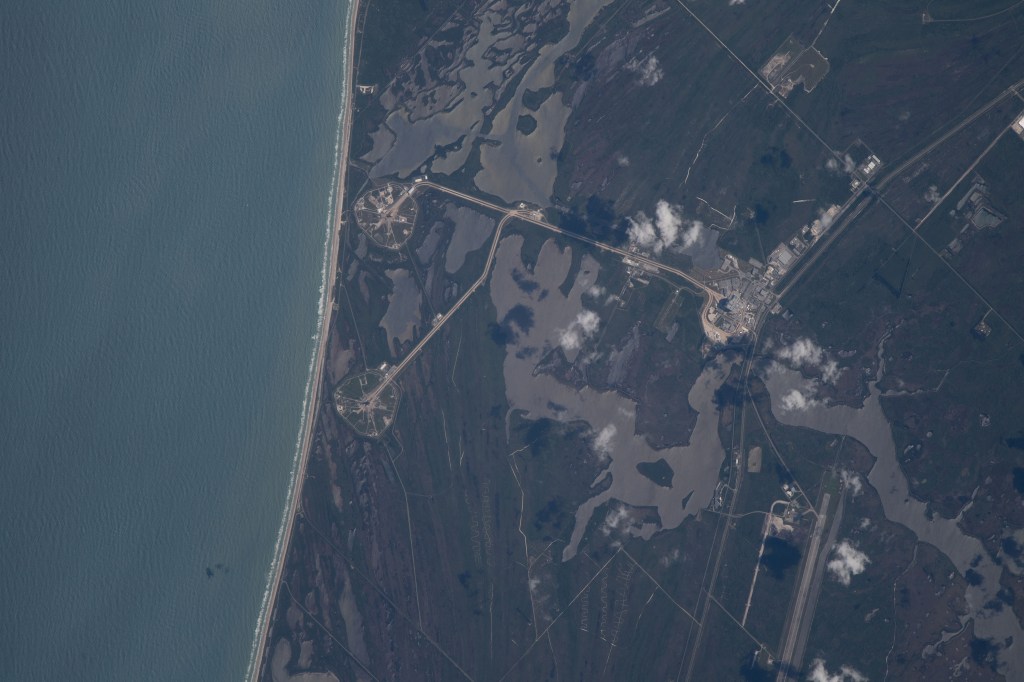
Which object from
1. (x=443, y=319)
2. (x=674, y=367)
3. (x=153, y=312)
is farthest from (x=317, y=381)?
(x=674, y=367)

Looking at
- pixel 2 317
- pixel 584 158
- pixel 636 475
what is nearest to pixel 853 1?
pixel 584 158

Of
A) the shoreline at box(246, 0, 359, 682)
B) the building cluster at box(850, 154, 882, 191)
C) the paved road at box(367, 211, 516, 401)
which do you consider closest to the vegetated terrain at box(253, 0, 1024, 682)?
the paved road at box(367, 211, 516, 401)

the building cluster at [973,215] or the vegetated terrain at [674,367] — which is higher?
the building cluster at [973,215]

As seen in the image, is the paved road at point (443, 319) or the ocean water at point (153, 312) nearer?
the ocean water at point (153, 312)

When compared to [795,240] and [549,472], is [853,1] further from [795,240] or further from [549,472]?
[549,472]

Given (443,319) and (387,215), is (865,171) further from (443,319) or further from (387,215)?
(387,215)

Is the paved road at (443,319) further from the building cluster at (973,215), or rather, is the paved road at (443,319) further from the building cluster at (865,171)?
the building cluster at (973,215)

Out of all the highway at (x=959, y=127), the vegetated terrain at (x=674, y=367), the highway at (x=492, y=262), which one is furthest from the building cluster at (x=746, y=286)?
the highway at (x=959, y=127)
